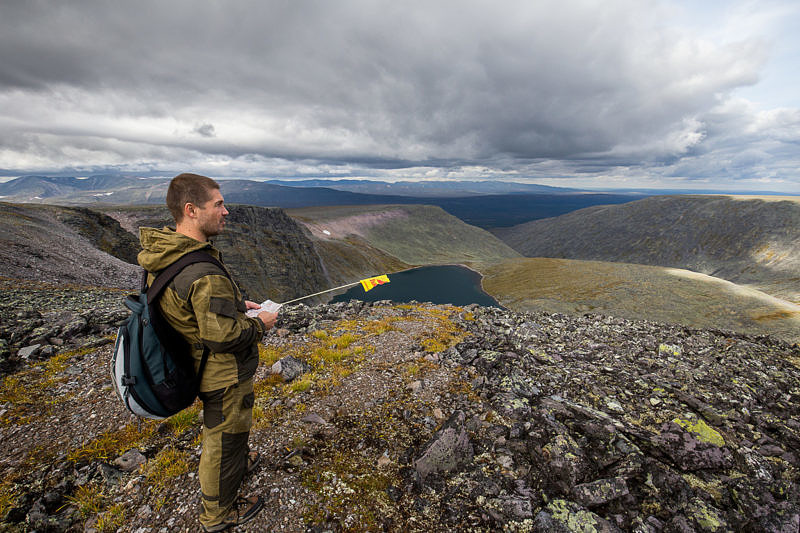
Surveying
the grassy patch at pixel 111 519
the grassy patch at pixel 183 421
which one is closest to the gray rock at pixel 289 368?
the grassy patch at pixel 183 421

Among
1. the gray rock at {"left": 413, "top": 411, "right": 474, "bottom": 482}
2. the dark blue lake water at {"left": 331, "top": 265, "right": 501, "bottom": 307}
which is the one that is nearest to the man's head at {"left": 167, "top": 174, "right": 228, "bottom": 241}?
the gray rock at {"left": 413, "top": 411, "right": 474, "bottom": 482}

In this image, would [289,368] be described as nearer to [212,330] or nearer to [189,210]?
[212,330]

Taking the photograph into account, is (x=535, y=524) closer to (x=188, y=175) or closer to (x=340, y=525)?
(x=340, y=525)

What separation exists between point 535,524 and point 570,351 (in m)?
9.55

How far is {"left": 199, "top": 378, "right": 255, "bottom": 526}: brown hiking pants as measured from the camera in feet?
13.9

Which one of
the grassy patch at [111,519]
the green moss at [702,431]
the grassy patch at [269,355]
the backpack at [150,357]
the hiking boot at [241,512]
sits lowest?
the grassy patch at [269,355]

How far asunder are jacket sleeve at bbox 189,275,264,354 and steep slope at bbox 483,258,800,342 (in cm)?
7269

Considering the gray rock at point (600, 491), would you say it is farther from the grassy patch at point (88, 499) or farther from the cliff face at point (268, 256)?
the cliff face at point (268, 256)

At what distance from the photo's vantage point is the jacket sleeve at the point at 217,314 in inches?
149

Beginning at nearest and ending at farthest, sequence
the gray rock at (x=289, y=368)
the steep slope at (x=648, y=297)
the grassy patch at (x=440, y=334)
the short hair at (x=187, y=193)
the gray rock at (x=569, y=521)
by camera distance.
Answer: the short hair at (x=187, y=193) < the gray rock at (x=569, y=521) < the gray rock at (x=289, y=368) < the grassy patch at (x=440, y=334) < the steep slope at (x=648, y=297)

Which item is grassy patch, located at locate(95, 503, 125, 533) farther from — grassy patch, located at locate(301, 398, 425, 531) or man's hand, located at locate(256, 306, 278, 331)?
man's hand, located at locate(256, 306, 278, 331)

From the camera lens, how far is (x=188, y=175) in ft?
13.3

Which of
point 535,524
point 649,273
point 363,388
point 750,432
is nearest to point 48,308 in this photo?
point 363,388

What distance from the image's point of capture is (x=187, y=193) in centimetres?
407
